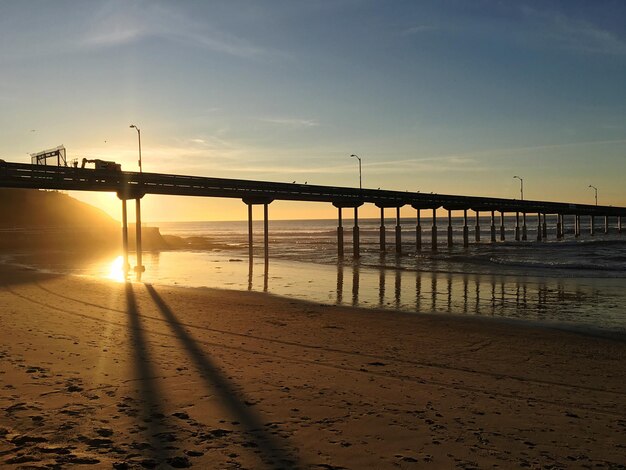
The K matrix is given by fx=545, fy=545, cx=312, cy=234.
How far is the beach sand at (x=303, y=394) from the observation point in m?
6.20

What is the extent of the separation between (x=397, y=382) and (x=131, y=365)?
4.87 m

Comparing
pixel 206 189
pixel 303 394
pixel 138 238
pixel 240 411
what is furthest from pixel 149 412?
pixel 206 189

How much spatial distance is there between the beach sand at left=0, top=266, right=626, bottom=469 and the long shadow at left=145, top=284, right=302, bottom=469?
0.09ft

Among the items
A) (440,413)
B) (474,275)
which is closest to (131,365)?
(440,413)

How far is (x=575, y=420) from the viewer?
7562 mm

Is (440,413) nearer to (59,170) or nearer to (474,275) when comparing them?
(474,275)

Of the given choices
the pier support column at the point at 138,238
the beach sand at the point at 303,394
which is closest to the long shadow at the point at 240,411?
the beach sand at the point at 303,394

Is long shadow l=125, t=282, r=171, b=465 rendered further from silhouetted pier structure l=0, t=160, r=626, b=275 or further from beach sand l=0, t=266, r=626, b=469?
silhouetted pier structure l=0, t=160, r=626, b=275

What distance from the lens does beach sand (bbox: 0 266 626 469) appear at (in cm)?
620

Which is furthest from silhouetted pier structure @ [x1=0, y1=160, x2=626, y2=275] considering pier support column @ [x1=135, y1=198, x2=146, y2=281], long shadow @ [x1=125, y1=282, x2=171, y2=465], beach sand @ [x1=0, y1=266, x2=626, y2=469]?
long shadow @ [x1=125, y1=282, x2=171, y2=465]

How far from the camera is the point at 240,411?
7.61 metres

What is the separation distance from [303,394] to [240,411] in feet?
4.18

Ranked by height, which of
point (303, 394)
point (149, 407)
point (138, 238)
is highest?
point (138, 238)

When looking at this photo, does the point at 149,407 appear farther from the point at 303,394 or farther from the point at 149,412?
the point at 303,394
